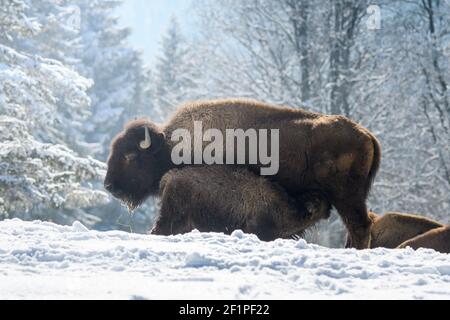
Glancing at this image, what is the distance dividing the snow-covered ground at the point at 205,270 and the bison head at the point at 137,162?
2828 mm

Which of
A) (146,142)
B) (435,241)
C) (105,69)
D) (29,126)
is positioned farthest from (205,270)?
(105,69)

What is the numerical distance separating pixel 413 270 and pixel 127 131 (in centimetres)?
446

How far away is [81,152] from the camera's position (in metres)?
28.3

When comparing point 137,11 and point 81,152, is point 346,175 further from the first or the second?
point 137,11

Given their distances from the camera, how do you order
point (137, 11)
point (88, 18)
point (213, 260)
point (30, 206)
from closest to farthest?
point (213, 260) → point (30, 206) → point (88, 18) → point (137, 11)

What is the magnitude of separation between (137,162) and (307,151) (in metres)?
2.02

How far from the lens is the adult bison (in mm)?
6770

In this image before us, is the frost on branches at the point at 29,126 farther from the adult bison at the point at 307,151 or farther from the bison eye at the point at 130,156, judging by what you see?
the adult bison at the point at 307,151

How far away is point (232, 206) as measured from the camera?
7078mm

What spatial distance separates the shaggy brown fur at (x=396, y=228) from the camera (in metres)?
9.30

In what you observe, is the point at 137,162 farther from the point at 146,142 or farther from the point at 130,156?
the point at 146,142

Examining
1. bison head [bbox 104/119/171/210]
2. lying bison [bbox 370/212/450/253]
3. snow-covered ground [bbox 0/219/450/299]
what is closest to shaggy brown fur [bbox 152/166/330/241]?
bison head [bbox 104/119/171/210]
